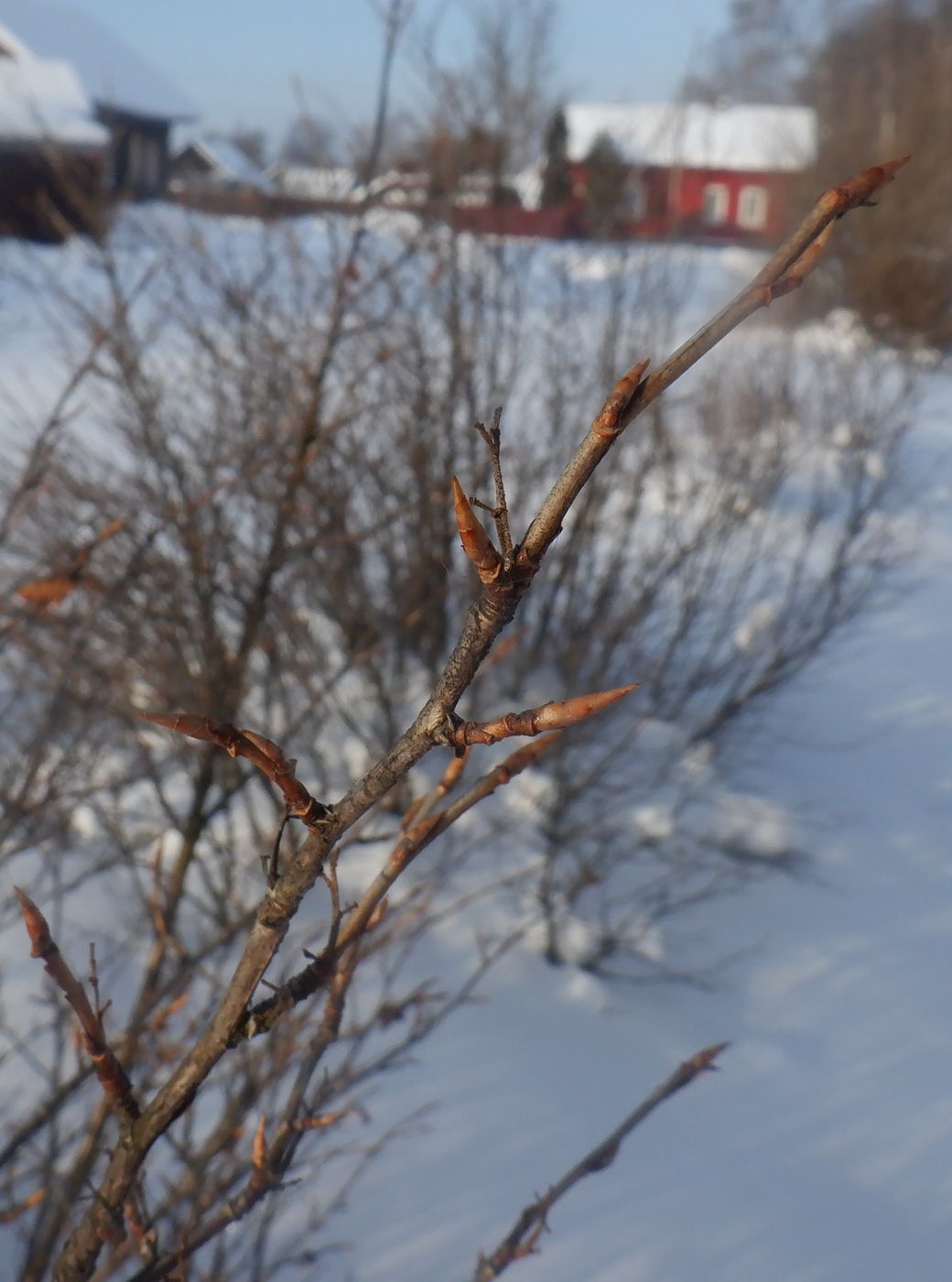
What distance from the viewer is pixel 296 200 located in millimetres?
4383

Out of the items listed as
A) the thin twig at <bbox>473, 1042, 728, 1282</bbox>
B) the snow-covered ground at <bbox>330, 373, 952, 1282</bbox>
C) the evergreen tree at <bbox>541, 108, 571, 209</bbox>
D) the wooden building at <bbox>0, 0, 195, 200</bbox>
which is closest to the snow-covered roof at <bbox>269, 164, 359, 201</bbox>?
the evergreen tree at <bbox>541, 108, 571, 209</bbox>

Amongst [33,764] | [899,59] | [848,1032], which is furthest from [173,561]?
[899,59]

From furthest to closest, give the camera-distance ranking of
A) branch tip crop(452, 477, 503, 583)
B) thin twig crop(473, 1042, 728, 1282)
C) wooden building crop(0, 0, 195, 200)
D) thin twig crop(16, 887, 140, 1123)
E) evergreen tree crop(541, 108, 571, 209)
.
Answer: wooden building crop(0, 0, 195, 200)
evergreen tree crop(541, 108, 571, 209)
thin twig crop(473, 1042, 728, 1282)
thin twig crop(16, 887, 140, 1123)
branch tip crop(452, 477, 503, 583)

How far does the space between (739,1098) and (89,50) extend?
2387 cm

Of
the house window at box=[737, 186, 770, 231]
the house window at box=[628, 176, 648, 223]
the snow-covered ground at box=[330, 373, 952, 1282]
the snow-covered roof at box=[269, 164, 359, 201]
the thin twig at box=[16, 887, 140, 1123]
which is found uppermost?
the house window at box=[737, 186, 770, 231]

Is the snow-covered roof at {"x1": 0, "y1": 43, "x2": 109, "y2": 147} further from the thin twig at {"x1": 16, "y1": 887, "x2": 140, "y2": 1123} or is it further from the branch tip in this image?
the branch tip

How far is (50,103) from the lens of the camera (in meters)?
19.4

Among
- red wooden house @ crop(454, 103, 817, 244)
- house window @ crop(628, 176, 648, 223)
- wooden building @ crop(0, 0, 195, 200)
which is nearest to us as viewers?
red wooden house @ crop(454, 103, 817, 244)

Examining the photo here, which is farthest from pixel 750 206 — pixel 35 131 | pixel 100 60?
pixel 35 131

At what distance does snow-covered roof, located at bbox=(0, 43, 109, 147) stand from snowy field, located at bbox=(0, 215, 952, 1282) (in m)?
14.2

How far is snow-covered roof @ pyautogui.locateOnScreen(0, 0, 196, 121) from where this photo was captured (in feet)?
70.5

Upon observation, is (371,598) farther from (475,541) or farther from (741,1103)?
(475,541)

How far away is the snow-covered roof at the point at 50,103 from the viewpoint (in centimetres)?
1697

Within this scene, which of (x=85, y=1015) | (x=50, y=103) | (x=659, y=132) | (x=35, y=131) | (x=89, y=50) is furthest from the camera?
(x=89, y=50)
